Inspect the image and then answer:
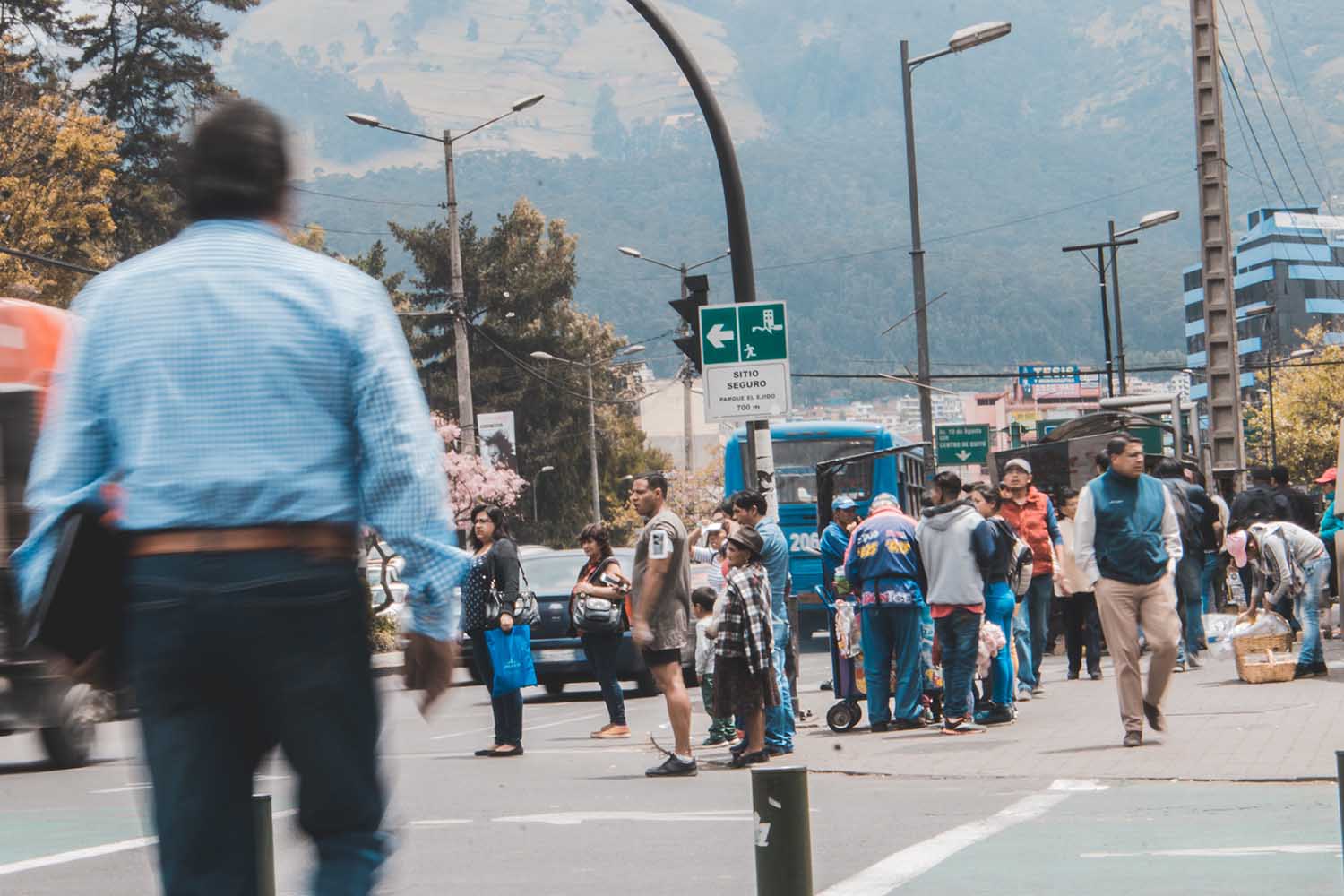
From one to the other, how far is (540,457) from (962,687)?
66.4 metres

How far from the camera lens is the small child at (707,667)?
543 inches

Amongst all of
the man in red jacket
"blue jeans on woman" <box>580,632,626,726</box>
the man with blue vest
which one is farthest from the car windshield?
the man with blue vest

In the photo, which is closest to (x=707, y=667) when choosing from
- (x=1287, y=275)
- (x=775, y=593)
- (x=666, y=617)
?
(x=775, y=593)

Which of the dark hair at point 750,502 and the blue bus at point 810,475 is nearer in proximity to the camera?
the dark hair at point 750,502

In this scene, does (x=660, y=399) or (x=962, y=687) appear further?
(x=660, y=399)

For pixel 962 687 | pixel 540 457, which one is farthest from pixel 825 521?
pixel 540 457

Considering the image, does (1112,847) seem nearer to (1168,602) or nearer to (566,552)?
(1168,602)

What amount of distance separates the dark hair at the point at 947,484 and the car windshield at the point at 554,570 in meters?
7.24

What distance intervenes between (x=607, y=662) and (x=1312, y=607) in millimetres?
5973

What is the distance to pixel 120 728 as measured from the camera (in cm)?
1805

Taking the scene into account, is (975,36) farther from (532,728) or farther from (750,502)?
(750,502)

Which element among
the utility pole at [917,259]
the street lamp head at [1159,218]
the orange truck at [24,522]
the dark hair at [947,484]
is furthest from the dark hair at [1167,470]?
the street lamp head at [1159,218]

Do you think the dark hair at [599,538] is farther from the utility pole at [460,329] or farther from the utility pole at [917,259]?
the utility pole at [460,329]

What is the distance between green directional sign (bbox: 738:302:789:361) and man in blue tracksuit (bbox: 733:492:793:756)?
1385 millimetres
